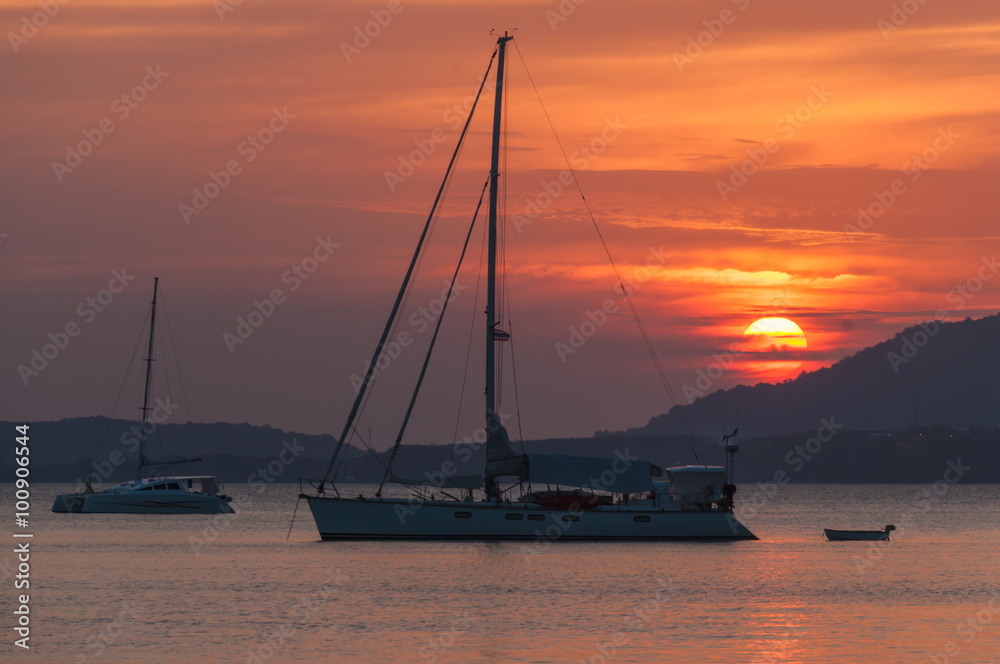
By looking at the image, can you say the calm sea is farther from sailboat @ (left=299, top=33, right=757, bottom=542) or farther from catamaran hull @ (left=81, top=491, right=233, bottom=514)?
catamaran hull @ (left=81, top=491, right=233, bottom=514)

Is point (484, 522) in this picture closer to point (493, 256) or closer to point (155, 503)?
point (493, 256)

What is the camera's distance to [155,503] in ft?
352

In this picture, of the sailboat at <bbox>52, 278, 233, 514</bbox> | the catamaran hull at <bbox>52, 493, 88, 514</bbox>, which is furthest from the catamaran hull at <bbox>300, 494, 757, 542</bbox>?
the catamaran hull at <bbox>52, 493, 88, 514</bbox>

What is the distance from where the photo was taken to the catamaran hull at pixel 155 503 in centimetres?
10625

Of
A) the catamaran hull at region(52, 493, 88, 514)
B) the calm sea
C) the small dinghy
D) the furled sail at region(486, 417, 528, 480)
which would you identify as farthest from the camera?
the catamaran hull at region(52, 493, 88, 514)

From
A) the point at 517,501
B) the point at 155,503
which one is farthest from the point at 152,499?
the point at 517,501

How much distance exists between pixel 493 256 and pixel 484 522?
39.9 ft

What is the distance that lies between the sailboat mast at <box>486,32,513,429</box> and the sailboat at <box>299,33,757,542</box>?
0.05m

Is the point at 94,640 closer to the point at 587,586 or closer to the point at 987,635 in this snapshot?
the point at 587,586

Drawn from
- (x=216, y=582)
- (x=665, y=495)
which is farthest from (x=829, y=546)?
(x=216, y=582)

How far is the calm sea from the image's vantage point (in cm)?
3584

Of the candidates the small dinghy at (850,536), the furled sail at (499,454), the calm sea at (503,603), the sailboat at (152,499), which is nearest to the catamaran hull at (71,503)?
the sailboat at (152,499)

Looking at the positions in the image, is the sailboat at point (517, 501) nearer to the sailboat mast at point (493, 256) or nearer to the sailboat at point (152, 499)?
the sailboat mast at point (493, 256)

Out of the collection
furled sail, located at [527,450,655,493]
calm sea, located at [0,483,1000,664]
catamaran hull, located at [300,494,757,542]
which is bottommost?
calm sea, located at [0,483,1000,664]
